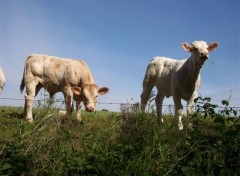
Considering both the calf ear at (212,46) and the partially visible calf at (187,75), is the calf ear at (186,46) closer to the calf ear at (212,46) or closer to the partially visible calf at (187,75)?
the partially visible calf at (187,75)

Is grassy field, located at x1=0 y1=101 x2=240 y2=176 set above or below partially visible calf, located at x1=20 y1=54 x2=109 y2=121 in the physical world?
below

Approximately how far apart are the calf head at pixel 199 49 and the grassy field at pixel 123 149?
4320 millimetres

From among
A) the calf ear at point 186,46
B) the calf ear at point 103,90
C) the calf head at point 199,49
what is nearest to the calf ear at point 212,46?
the calf head at point 199,49

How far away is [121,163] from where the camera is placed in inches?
173

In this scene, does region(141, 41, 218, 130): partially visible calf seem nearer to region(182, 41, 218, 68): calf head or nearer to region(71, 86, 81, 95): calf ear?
region(182, 41, 218, 68): calf head

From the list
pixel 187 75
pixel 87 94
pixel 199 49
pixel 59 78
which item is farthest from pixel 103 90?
pixel 199 49

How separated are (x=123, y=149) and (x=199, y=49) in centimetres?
577

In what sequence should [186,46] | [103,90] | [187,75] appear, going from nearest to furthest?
[187,75] < [186,46] < [103,90]

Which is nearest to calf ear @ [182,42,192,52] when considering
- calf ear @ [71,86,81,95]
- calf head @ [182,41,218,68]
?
calf head @ [182,41,218,68]

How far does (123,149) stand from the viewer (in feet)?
15.3

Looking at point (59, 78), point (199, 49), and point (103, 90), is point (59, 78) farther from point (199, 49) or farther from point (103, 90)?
point (199, 49)

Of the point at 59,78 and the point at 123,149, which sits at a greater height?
the point at 59,78

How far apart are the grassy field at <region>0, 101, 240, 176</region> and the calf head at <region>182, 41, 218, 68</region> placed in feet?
14.2

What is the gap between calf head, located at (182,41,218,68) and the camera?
30.8ft
